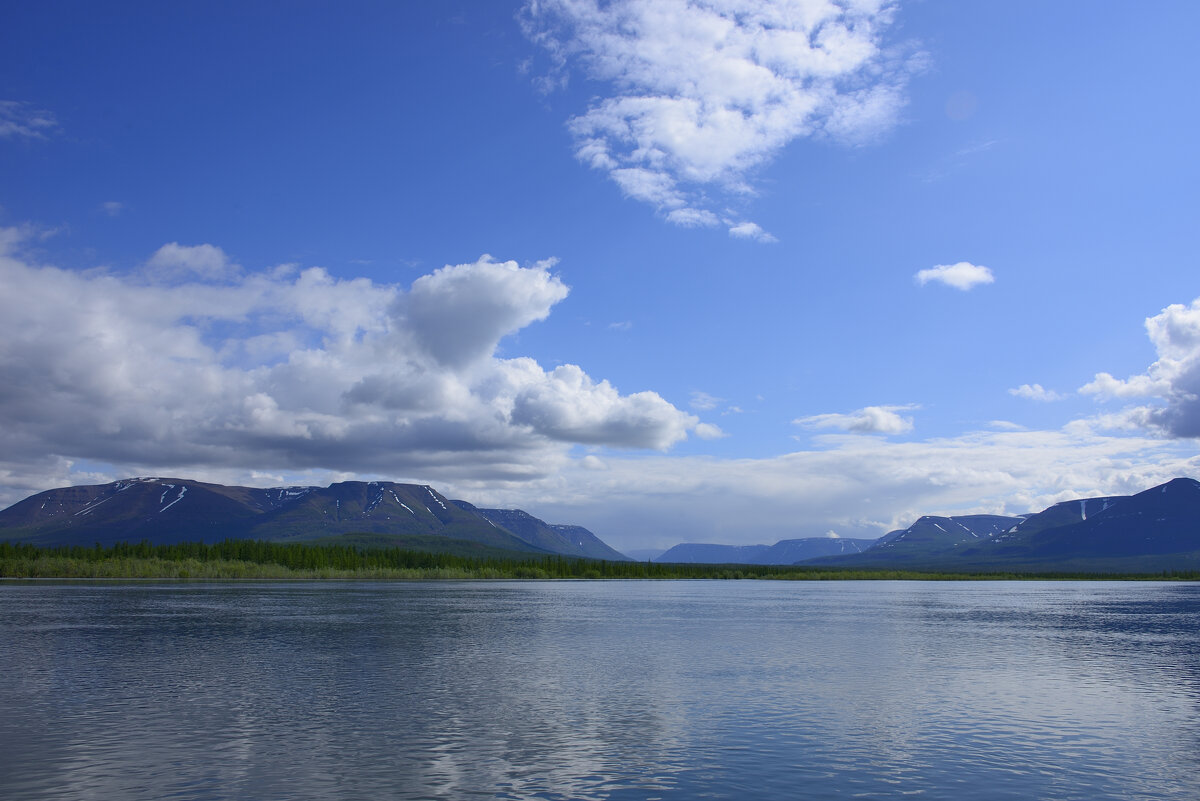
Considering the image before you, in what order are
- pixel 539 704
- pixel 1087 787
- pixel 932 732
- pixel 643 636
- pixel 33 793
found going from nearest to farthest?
pixel 33 793, pixel 1087 787, pixel 932 732, pixel 539 704, pixel 643 636

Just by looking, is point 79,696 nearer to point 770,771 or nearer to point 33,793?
point 33,793

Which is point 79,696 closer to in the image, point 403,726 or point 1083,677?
point 403,726

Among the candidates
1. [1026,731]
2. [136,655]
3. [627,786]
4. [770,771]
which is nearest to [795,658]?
[1026,731]

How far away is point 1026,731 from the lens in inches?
1465

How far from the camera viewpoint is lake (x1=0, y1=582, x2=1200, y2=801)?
2791 centimetres

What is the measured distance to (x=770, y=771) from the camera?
29609mm

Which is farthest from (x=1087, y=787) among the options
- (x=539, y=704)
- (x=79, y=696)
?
(x=79, y=696)

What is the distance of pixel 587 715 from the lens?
39625 mm

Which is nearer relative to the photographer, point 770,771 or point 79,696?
point 770,771

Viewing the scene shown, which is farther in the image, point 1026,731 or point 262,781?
point 1026,731

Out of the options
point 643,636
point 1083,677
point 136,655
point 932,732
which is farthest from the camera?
point 643,636

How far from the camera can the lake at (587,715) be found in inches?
1099

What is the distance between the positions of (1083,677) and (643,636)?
129 feet

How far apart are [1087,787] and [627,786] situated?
628 inches
